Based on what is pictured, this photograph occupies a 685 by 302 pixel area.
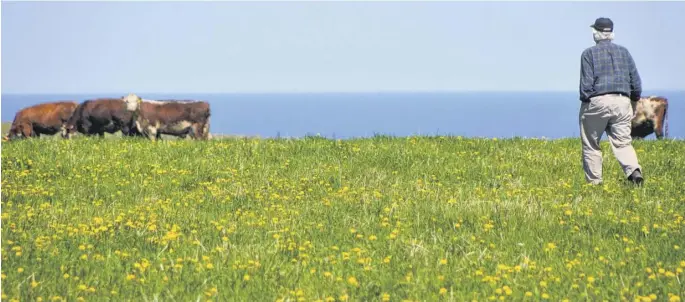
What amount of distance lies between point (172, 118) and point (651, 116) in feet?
54.4

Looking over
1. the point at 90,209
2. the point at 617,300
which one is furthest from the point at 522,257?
the point at 90,209

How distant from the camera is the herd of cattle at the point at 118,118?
27.4 metres

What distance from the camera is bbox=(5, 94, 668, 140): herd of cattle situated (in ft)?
90.0

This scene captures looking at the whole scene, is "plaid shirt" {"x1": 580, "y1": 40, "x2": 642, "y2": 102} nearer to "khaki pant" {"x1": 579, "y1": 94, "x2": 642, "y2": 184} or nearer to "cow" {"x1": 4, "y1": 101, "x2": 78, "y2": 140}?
"khaki pant" {"x1": 579, "y1": 94, "x2": 642, "y2": 184}

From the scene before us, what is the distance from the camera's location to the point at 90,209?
432 inches

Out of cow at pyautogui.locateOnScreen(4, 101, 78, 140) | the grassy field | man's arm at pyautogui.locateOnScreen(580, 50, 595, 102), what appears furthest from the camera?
cow at pyautogui.locateOnScreen(4, 101, 78, 140)

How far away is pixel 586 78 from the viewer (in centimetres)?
1309

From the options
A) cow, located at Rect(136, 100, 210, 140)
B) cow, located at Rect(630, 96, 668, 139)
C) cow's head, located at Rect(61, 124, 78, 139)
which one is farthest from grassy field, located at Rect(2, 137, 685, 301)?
cow, located at Rect(630, 96, 668, 139)

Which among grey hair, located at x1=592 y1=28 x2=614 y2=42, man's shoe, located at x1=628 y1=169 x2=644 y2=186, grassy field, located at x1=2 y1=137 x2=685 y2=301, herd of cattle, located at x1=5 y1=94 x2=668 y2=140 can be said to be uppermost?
grey hair, located at x1=592 y1=28 x2=614 y2=42

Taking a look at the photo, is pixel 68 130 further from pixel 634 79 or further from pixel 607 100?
pixel 634 79

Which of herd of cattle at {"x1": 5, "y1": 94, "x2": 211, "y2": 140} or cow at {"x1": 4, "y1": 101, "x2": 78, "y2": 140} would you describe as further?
cow at {"x1": 4, "y1": 101, "x2": 78, "y2": 140}

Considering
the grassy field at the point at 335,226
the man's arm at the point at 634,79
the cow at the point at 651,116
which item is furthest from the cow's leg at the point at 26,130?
the man's arm at the point at 634,79

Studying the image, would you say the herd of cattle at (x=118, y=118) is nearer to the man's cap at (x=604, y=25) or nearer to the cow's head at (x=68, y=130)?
the cow's head at (x=68, y=130)

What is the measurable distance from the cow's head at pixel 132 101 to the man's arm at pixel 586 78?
58.3 ft
